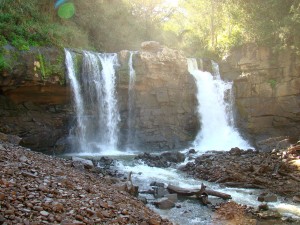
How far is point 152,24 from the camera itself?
124ft

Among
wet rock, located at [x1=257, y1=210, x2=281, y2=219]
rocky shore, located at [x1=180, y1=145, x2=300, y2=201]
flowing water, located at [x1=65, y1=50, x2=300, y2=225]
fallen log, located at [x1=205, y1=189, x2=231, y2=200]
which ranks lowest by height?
wet rock, located at [x1=257, y1=210, x2=281, y2=219]

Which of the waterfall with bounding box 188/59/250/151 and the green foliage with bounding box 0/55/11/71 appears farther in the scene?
the waterfall with bounding box 188/59/250/151

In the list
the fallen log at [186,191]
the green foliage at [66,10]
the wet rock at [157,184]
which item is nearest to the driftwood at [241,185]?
the fallen log at [186,191]

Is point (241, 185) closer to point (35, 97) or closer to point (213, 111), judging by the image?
point (213, 111)

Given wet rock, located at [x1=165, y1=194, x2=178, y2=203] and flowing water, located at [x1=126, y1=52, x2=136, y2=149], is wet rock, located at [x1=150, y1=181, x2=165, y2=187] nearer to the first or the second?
wet rock, located at [x1=165, y1=194, x2=178, y2=203]

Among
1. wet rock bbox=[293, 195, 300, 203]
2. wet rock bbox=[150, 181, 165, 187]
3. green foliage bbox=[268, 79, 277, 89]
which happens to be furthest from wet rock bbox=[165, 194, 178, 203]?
green foliage bbox=[268, 79, 277, 89]

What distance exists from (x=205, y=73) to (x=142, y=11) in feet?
50.2

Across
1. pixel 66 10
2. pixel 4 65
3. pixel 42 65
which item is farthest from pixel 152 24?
pixel 4 65

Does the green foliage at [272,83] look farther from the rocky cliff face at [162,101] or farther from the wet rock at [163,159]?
the wet rock at [163,159]

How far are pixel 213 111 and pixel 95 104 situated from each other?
9.24 meters

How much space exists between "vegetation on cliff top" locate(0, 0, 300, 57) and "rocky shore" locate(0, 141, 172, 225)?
1316 cm

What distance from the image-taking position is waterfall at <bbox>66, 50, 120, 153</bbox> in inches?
863

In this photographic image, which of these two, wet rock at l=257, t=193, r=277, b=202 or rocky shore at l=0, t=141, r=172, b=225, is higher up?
rocky shore at l=0, t=141, r=172, b=225

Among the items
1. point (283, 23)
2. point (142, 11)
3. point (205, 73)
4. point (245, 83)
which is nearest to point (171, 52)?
point (205, 73)
